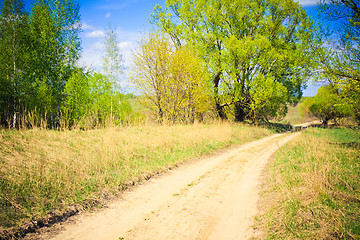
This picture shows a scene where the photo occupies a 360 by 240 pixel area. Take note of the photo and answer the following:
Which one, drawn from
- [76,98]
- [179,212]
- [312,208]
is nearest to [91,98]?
[76,98]

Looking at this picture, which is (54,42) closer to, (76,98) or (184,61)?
(76,98)

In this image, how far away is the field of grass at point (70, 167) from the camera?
3.51m

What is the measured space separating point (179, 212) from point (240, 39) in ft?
64.7

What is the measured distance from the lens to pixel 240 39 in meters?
18.6

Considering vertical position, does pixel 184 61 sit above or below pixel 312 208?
above

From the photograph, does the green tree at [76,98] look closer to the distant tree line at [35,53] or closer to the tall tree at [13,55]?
the distant tree line at [35,53]

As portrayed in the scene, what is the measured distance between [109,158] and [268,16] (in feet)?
72.5

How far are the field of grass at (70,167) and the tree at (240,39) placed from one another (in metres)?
12.5

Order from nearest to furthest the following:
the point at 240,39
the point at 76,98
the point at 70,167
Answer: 1. the point at 70,167
2. the point at 240,39
3. the point at 76,98

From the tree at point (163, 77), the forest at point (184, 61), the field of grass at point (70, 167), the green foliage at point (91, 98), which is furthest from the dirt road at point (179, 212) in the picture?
the green foliage at point (91, 98)

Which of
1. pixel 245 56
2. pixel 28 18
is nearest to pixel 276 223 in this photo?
pixel 245 56

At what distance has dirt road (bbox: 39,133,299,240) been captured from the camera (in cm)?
299

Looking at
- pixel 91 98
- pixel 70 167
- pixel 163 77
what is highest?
pixel 163 77

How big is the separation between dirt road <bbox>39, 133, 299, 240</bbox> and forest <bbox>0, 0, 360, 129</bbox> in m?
5.19
